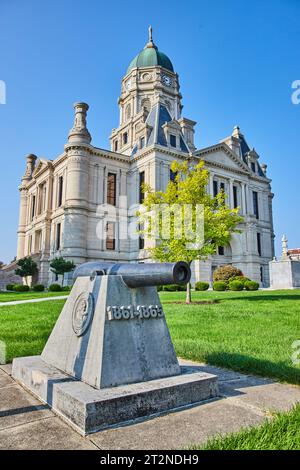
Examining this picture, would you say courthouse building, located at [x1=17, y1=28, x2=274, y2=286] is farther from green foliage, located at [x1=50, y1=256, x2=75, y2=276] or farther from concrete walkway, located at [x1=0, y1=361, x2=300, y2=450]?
concrete walkway, located at [x1=0, y1=361, x2=300, y2=450]

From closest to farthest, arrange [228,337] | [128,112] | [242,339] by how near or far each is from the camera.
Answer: [242,339] < [228,337] < [128,112]

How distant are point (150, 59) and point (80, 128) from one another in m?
23.6

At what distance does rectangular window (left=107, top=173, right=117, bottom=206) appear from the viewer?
37250mm

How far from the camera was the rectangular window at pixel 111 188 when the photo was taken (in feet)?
122

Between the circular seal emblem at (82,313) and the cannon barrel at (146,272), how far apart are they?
0.99ft

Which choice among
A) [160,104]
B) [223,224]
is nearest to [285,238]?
[223,224]

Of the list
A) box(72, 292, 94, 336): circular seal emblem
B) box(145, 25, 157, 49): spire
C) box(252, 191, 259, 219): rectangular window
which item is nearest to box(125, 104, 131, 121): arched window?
box(145, 25, 157, 49): spire

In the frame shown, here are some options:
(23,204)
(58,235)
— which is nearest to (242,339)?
(58,235)

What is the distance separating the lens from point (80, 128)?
113ft

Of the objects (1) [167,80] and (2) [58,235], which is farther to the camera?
(1) [167,80]

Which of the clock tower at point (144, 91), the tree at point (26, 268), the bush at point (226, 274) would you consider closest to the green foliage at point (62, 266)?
the tree at point (26, 268)

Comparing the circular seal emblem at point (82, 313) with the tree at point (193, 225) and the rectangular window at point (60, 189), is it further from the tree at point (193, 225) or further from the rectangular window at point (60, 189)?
the rectangular window at point (60, 189)

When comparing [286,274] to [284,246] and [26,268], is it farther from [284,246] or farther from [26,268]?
[26,268]

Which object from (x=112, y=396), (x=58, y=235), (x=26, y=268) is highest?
(x=58, y=235)
